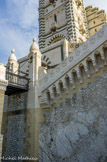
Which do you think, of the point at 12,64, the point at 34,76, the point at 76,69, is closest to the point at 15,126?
the point at 34,76

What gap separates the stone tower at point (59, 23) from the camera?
75.9ft

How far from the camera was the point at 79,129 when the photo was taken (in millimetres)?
8211

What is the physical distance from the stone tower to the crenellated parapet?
44.2 feet

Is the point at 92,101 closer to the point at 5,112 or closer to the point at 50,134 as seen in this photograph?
the point at 50,134

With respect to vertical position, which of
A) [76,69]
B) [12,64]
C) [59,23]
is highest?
[59,23]

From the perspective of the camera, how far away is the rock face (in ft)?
24.5

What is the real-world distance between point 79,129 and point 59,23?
850 inches

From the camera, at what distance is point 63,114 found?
30.4 ft

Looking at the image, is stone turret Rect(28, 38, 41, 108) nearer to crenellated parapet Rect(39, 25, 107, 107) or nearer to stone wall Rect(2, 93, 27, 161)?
crenellated parapet Rect(39, 25, 107, 107)

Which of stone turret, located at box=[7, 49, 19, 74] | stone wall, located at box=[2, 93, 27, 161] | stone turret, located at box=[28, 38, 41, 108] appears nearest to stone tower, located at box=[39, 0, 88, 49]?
stone turret, located at box=[7, 49, 19, 74]

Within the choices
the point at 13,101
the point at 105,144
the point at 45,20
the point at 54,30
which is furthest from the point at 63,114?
the point at 45,20

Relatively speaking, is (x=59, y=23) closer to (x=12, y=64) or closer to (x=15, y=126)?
(x=12, y=64)

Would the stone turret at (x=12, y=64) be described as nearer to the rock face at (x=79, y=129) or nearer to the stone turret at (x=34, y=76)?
the stone turret at (x=34, y=76)

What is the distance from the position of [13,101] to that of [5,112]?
50.4 inches
